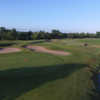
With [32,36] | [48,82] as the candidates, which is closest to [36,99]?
[48,82]

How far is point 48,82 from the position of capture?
7824mm

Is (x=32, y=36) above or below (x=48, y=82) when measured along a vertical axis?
above

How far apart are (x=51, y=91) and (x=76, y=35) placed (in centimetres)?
8972

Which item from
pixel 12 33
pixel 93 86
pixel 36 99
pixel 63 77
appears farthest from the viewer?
pixel 12 33

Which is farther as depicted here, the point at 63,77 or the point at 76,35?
the point at 76,35

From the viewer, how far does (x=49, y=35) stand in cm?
8081

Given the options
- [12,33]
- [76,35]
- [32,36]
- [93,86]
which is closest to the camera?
[93,86]

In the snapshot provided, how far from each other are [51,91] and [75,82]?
2.24 meters

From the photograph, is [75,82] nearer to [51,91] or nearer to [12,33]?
[51,91]

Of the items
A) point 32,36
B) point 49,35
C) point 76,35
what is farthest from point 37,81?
point 76,35

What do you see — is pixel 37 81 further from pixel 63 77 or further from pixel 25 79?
pixel 63 77

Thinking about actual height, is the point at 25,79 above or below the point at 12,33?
below

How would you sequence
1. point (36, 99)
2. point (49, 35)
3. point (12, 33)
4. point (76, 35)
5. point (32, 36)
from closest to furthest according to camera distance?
point (36, 99) < point (12, 33) < point (32, 36) < point (49, 35) < point (76, 35)

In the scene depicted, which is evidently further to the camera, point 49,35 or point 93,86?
point 49,35
